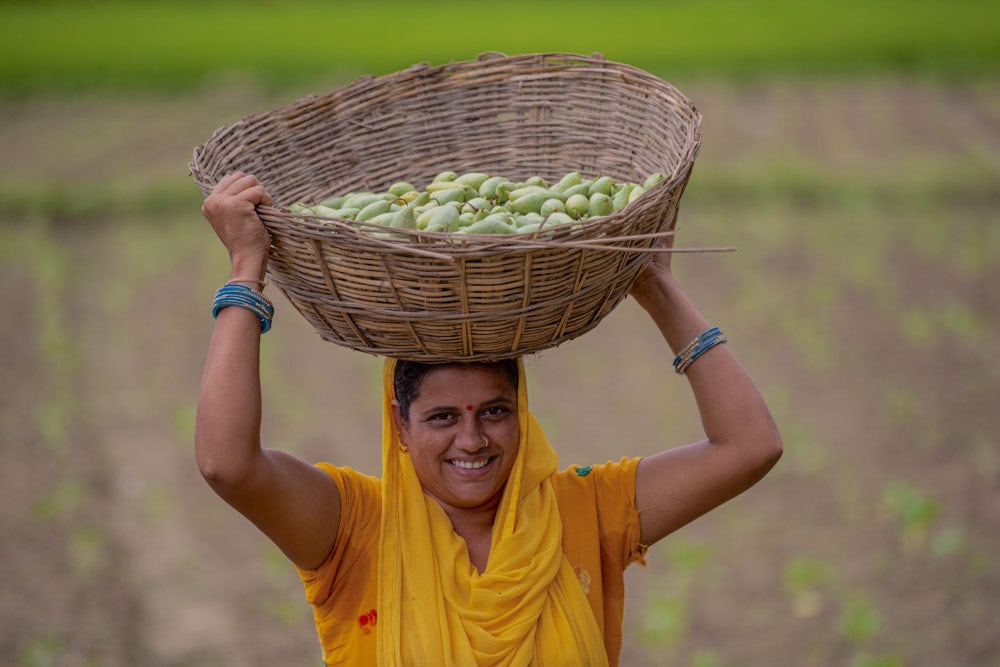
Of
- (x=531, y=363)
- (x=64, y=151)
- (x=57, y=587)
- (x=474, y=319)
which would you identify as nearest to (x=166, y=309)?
(x=531, y=363)

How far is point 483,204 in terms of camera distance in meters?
2.54

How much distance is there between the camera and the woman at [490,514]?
2555 millimetres

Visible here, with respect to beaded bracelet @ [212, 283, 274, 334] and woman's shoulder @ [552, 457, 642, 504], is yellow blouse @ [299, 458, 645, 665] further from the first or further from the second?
beaded bracelet @ [212, 283, 274, 334]

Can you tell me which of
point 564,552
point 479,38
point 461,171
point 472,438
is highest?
point 479,38

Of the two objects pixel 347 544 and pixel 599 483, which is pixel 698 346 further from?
pixel 347 544

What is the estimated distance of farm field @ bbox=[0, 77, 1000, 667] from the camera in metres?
5.61

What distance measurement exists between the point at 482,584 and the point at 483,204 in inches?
31.4

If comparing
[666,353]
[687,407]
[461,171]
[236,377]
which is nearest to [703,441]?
[461,171]

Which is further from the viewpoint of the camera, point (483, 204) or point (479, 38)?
point (479, 38)

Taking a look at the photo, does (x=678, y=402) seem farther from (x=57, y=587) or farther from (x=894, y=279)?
(x=57, y=587)

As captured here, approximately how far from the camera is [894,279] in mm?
9180

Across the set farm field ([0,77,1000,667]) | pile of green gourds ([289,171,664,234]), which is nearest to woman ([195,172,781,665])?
pile of green gourds ([289,171,664,234])

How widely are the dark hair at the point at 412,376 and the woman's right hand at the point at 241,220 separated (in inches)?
17.6

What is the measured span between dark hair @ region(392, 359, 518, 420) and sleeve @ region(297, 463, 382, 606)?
0.19m
